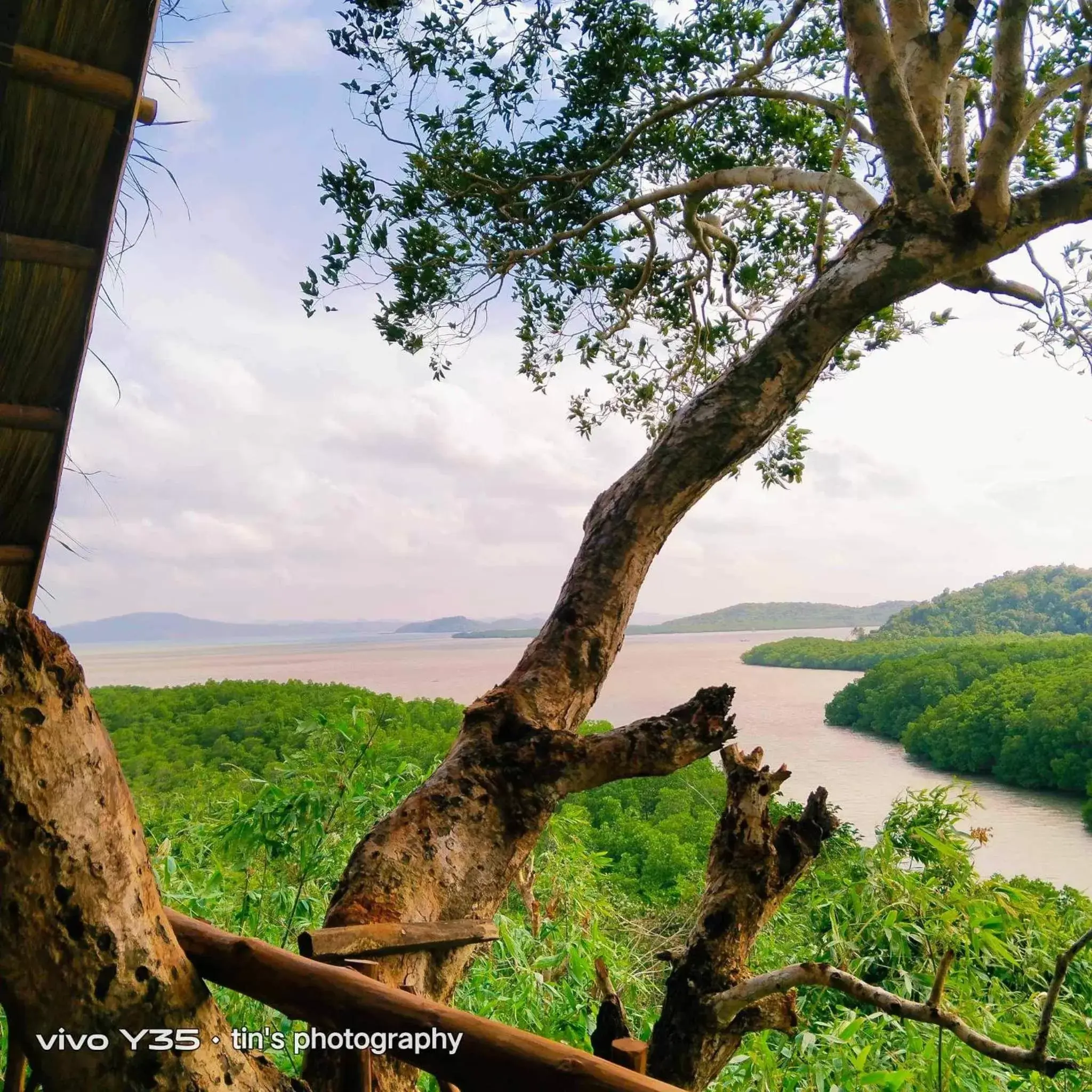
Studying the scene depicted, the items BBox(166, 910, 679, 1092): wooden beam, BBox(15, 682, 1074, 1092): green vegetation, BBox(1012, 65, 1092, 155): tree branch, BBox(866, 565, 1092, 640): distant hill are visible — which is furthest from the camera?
BBox(866, 565, 1092, 640): distant hill

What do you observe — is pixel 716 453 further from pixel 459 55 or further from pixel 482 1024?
pixel 459 55

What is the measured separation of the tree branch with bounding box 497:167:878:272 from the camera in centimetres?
204

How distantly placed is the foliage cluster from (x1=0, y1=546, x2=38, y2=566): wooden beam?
14.7ft

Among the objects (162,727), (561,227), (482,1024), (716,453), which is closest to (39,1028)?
Result: (482,1024)

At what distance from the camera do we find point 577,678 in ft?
4.79

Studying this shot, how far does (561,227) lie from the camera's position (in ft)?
9.37

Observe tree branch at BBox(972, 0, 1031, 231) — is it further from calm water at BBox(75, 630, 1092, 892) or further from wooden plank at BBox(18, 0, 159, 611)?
calm water at BBox(75, 630, 1092, 892)

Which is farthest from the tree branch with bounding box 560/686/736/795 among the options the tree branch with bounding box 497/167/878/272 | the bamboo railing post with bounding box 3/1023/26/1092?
the tree branch with bounding box 497/167/878/272

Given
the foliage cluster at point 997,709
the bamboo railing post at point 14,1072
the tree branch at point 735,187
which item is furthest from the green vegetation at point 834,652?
the bamboo railing post at point 14,1072

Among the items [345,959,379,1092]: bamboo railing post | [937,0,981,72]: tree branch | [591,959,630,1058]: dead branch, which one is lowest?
[345,959,379,1092]: bamboo railing post

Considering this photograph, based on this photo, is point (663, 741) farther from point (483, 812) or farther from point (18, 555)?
point (18, 555)

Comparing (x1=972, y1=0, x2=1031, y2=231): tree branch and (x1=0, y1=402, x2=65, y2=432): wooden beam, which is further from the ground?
(x1=972, y1=0, x2=1031, y2=231): tree branch

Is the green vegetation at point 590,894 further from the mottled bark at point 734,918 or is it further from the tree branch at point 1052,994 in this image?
the tree branch at point 1052,994

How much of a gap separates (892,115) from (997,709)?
3871mm
